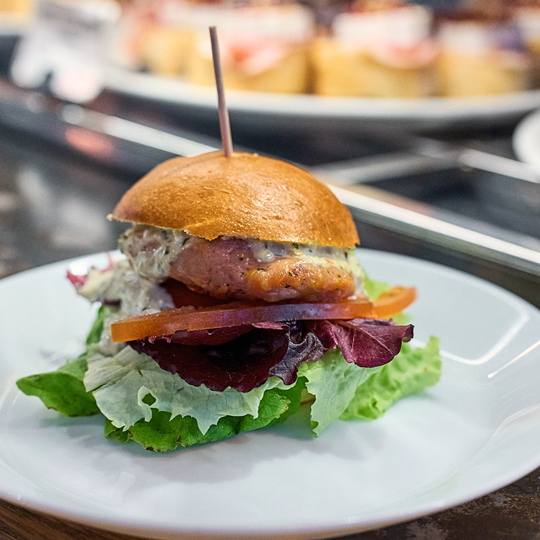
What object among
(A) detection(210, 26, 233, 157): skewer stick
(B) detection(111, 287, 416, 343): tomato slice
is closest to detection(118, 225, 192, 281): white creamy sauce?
(B) detection(111, 287, 416, 343): tomato slice

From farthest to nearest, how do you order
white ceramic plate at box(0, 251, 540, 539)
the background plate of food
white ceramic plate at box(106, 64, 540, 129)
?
the background plate of food < white ceramic plate at box(106, 64, 540, 129) < white ceramic plate at box(0, 251, 540, 539)

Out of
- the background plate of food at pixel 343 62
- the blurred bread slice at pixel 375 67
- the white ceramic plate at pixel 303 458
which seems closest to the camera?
the white ceramic plate at pixel 303 458

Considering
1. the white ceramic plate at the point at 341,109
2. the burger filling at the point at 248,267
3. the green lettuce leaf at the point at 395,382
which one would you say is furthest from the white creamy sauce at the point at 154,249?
the white ceramic plate at the point at 341,109

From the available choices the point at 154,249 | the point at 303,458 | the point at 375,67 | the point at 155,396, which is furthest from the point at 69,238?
the point at 375,67

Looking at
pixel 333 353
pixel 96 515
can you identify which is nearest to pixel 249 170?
pixel 333 353

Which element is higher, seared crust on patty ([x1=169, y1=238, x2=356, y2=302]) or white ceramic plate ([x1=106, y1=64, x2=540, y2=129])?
seared crust on patty ([x1=169, y1=238, x2=356, y2=302])

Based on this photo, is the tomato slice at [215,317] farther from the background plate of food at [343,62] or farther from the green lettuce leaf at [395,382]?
the background plate of food at [343,62]

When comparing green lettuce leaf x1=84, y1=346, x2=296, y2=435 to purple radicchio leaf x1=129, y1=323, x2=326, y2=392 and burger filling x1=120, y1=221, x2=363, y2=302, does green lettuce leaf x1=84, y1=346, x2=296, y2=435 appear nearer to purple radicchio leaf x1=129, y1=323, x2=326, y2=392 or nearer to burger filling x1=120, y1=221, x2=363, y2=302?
purple radicchio leaf x1=129, y1=323, x2=326, y2=392

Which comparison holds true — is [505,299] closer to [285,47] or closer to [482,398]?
[482,398]

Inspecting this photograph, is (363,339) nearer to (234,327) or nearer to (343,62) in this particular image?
(234,327)
